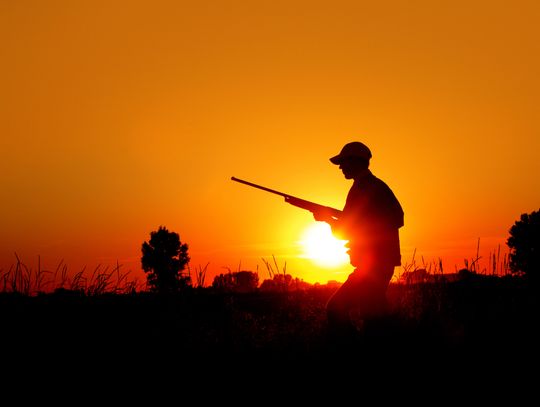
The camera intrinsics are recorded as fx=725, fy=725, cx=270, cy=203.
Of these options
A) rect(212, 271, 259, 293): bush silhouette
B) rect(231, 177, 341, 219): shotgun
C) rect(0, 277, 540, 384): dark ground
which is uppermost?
rect(231, 177, 341, 219): shotgun

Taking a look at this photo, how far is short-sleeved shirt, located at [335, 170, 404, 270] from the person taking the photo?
837 cm

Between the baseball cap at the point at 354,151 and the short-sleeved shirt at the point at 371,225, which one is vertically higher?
the baseball cap at the point at 354,151

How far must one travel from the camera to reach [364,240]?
8.41 meters

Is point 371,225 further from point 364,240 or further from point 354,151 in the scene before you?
point 354,151

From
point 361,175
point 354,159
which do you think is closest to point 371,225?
point 361,175

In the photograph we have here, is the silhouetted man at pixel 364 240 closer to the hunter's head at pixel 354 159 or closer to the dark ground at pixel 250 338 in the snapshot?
the hunter's head at pixel 354 159

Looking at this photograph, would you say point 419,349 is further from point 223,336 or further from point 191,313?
point 191,313

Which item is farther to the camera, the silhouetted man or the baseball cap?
the baseball cap

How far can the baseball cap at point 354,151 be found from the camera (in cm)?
857

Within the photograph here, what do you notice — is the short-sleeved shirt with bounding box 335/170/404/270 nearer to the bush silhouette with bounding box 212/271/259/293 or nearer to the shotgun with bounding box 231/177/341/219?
the shotgun with bounding box 231/177/341/219


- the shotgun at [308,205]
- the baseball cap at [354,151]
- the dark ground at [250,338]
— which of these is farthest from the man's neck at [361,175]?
the dark ground at [250,338]

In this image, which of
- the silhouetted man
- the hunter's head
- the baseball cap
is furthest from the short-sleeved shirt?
the baseball cap

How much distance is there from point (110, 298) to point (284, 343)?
342 cm

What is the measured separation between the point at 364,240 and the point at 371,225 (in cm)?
19
